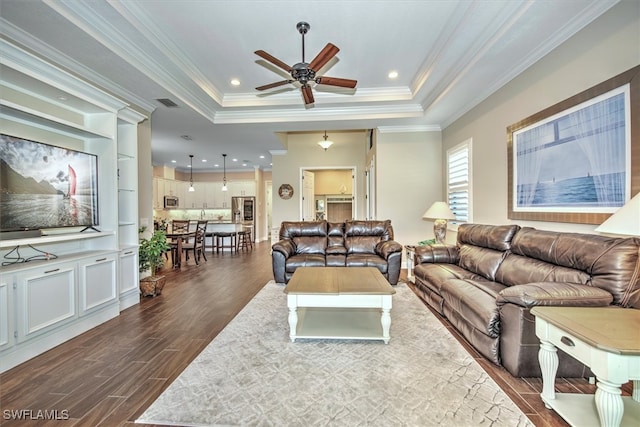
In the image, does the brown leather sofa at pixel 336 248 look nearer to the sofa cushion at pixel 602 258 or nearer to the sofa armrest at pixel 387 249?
the sofa armrest at pixel 387 249

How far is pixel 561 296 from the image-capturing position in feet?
5.96

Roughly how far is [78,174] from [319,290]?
9.29 ft

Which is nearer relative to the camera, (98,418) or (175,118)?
(98,418)

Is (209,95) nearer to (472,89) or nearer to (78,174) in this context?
(78,174)

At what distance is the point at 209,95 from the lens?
4277 mm

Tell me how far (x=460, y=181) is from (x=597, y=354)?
381 centimetres

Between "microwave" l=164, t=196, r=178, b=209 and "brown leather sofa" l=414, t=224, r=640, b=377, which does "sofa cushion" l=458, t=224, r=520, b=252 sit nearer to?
"brown leather sofa" l=414, t=224, r=640, b=377

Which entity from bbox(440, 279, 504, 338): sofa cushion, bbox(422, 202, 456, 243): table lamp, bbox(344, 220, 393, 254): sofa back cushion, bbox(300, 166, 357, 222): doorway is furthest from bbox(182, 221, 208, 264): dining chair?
bbox(440, 279, 504, 338): sofa cushion

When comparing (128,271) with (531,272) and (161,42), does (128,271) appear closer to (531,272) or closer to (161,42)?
(161,42)

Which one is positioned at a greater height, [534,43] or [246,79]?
[246,79]

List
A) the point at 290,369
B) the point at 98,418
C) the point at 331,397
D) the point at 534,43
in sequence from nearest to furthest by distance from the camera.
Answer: the point at 98,418 < the point at 331,397 < the point at 290,369 < the point at 534,43

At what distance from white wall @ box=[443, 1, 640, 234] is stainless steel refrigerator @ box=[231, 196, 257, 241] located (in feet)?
24.1

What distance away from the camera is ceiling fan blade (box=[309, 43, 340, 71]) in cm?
261

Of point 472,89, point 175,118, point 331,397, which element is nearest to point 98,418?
point 331,397
